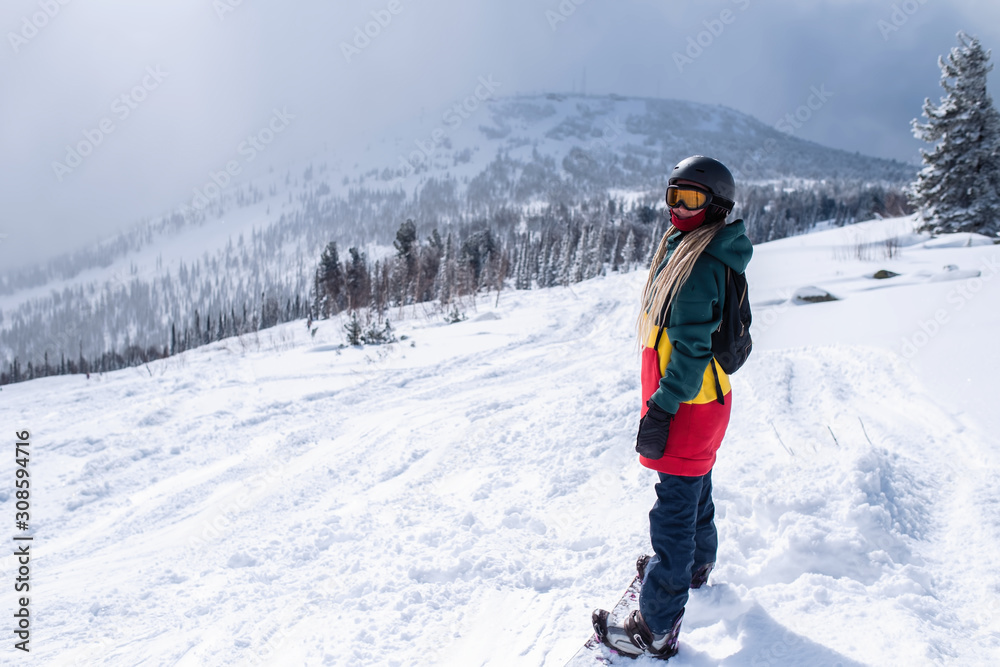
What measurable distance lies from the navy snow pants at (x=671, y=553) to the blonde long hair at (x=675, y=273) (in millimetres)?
707

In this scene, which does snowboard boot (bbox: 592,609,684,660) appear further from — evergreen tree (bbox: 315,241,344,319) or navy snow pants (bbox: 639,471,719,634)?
evergreen tree (bbox: 315,241,344,319)

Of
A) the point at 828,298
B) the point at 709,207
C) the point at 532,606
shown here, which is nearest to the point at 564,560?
the point at 532,606

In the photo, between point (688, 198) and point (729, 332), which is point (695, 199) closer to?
point (688, 198)

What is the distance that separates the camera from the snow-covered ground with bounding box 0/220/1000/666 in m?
2.45

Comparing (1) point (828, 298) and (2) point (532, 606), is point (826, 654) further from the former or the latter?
(1) point (828, 298)

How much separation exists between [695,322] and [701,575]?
1.48 m

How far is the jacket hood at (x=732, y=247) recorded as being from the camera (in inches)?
84.7

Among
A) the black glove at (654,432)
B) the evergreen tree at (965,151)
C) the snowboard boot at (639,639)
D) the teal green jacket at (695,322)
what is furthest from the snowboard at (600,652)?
the evergreen tree at (965,151)

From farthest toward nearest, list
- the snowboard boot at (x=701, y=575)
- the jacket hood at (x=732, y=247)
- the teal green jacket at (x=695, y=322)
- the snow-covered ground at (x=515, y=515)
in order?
the snowboard boot at (x=701, y=575) → the snow-covered ground at (x=515, y=515) → the jacket hood at (x=732, y=247) → the teal green jacket at (x=695, y=322)

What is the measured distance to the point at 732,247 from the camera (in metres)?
2.19

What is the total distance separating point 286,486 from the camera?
4.47 meters

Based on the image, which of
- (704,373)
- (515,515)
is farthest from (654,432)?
(515,515)

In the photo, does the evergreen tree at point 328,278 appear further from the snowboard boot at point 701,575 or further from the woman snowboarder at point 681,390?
the woman snowboarder at point 681,390

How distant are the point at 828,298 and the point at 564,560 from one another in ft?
28.4
